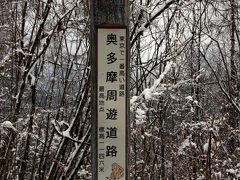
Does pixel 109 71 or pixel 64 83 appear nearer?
pixel 109 71

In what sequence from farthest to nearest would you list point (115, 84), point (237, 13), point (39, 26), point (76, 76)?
1. point (237, 13)
2. point (76, 76)
3. point (39, 26)
4. point (115, 84)

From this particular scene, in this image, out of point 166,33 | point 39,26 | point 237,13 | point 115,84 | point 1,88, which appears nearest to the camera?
point 115,84

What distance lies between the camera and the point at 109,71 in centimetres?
203

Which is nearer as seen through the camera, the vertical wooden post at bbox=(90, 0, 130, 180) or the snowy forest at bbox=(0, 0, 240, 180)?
the vertical wooden post at bbox=(90, 0, 130, 180)

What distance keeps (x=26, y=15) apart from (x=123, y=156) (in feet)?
9.14

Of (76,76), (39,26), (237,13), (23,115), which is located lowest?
(23,115)

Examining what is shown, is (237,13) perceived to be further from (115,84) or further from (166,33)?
(115,84)

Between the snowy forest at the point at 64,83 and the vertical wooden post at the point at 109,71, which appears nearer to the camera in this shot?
the vertical wooden post at the point at 109,71

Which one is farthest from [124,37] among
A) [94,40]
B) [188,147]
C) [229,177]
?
[229,177]

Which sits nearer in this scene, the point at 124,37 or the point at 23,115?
the point at 124,37

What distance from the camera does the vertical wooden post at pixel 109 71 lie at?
2018 mm

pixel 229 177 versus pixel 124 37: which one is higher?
pixel 124 37

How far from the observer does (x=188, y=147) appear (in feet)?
17.3

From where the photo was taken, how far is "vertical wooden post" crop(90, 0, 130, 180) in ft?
6.62
